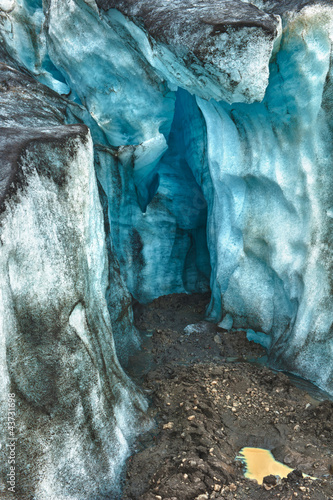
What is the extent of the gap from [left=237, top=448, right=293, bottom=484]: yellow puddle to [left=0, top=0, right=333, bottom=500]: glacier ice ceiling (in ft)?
2.93

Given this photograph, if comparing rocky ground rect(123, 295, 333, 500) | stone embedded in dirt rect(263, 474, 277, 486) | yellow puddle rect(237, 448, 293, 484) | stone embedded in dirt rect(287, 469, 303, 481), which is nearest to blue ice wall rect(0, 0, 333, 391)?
rocky ground rect(123, 295, 333, 500)

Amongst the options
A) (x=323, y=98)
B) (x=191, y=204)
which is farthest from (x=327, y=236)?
(x=191, y=204)

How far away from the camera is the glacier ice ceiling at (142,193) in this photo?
116 inches

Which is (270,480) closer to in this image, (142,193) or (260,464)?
(260,464)

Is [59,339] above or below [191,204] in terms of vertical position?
below

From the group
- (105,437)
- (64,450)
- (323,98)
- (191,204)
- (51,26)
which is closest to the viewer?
(64,450)

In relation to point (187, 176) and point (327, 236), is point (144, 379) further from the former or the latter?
point (187, 176)

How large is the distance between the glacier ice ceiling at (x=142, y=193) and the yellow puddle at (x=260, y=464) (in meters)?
0.89

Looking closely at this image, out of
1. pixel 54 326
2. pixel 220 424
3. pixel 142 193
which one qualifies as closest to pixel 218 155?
pixel 142 193

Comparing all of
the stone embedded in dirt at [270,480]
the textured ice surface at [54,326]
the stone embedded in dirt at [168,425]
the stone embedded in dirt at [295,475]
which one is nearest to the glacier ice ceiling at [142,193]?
the textured ice surface at [54,326]

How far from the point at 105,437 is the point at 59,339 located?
33.9 inches

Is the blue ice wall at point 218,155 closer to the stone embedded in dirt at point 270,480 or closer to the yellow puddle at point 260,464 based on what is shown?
the yellow puddle at point 260,464

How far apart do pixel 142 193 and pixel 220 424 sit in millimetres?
3897

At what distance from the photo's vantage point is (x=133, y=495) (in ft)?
9.92
